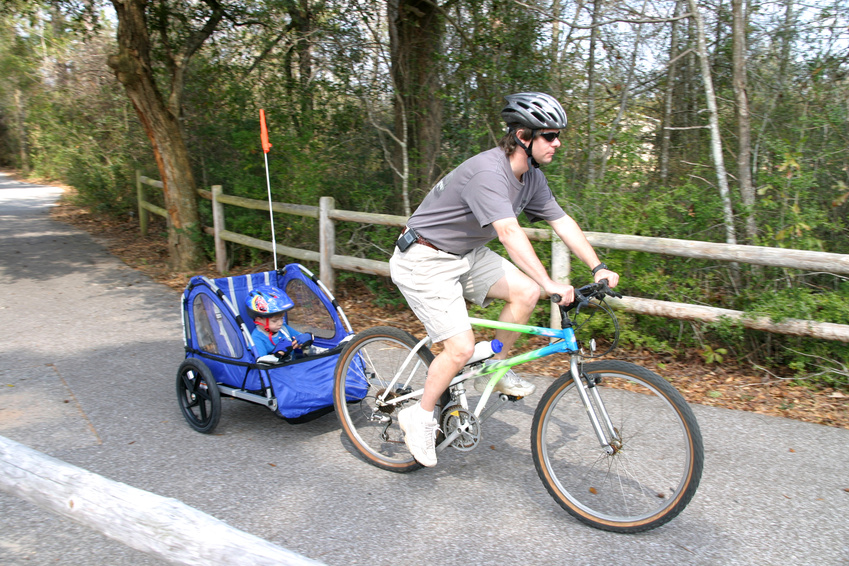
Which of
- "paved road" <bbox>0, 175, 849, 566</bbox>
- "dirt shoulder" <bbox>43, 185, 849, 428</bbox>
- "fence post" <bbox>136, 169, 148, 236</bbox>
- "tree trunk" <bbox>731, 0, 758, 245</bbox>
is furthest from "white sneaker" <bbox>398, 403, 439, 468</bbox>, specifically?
"fence post" <bbox>136, 169, 148, 236</bbox>

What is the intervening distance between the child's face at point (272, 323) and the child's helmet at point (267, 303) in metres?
0.07

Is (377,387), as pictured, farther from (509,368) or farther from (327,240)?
(327,240)

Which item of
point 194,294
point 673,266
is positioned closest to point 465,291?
point 194,294

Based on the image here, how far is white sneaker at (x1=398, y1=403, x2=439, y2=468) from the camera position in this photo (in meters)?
3.79

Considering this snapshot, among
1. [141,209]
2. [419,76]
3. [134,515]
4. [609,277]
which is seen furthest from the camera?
[141,209]

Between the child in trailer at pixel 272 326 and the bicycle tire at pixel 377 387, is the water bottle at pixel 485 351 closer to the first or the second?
the bicycle tire at pixel 377 387

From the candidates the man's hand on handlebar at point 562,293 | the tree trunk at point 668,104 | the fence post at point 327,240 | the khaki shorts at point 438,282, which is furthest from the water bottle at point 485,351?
the tree trunk at point 668,104

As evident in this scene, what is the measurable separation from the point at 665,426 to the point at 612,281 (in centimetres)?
77

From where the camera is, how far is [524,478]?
13.2ft

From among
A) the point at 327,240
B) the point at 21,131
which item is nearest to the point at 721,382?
the point at 327,240

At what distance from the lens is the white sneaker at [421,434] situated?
379 cm

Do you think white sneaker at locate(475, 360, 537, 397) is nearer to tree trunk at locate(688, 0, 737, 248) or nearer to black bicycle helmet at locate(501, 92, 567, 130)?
black bicycle helmet at locate(501, 92, 567, 130)

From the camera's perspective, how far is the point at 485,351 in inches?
153

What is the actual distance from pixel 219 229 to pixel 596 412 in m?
7.96
